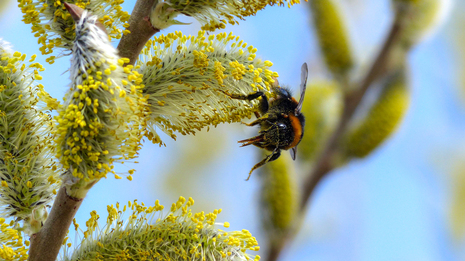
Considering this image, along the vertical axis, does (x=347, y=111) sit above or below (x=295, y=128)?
above

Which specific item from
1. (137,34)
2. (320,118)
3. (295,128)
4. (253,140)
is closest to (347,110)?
(320,118)

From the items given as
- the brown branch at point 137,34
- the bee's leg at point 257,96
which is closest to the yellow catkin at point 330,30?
the bee's leg at point 257,96

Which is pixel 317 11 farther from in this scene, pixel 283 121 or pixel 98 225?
pixel 98 225

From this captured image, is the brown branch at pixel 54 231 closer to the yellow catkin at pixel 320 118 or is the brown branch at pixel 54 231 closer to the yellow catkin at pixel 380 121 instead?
the yellow catkin at pixel 380 121

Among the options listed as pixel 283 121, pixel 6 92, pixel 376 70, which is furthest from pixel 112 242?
pixel 376 70

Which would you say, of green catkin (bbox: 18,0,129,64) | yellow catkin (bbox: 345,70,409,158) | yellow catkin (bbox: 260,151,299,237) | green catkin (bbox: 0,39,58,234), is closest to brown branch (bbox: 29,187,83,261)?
green catkin (bbox: 0,39,58,234)

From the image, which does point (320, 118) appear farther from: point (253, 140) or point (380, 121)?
point (253, 140)
